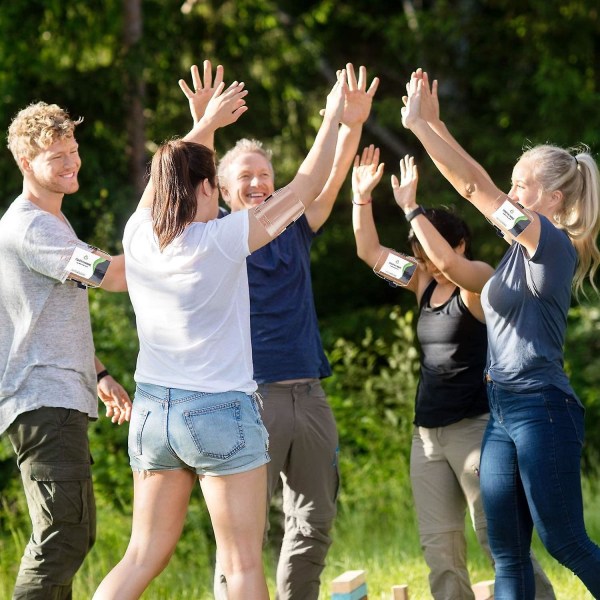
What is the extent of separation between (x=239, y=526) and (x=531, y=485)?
0.96 m

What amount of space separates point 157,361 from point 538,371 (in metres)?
1.25

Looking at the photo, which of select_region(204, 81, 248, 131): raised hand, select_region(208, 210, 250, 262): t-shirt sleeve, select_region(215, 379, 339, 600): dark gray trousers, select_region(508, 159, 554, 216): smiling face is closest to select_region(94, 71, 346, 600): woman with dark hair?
select_region(208, 210, 250, 262): t-shirt sleeve

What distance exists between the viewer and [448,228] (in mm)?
4000

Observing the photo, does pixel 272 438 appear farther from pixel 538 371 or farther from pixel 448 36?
pixel 448 36

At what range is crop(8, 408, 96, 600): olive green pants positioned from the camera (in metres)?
3.44

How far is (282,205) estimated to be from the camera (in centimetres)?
302

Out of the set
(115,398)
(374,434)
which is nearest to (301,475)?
(115,398)

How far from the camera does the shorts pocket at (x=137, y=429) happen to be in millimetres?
3096

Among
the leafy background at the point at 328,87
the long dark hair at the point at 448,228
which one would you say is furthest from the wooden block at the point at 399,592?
the leafy background at the point at 328,87

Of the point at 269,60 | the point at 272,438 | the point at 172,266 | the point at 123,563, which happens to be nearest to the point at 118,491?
the point at 272,438

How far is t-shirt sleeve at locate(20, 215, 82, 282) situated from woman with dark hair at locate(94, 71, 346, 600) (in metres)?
0.33

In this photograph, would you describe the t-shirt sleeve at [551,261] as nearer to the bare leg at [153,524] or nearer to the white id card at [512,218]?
the white id card at [512,218]

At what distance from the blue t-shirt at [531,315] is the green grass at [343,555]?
1331 mm

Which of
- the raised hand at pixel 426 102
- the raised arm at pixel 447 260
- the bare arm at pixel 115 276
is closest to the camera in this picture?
the bare arm at pixel 115 276
